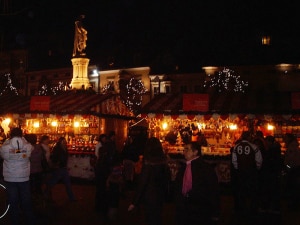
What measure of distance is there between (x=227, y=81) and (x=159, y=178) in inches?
1269

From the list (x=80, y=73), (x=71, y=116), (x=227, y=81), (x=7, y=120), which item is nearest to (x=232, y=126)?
(x=71, y=116)

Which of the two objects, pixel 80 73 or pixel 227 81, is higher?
pixel 227 81

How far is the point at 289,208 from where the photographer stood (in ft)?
32.1

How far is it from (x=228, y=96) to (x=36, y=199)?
9006mm

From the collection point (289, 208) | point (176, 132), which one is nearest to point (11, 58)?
point (176, 132)

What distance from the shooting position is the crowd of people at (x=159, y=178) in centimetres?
513

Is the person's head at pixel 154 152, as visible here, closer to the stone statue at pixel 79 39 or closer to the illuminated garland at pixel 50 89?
the stone statue at pixel 79 39

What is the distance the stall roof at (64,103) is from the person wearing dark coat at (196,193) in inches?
488

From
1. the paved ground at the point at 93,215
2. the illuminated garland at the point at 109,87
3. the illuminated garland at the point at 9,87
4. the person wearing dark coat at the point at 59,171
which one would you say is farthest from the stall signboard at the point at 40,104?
the illuminated garland at the point at 9,87

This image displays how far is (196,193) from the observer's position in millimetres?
5062

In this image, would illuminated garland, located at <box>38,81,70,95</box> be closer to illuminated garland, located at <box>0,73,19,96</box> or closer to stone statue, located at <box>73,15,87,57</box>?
illuminated garland, located at <box>0,73,19,96</box>

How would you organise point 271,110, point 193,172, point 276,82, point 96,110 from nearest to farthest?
point 193,172 → point 271,110 → point 96,110 → point 276,82

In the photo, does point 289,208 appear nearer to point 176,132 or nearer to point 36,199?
point 36,199

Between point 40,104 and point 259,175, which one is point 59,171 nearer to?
point 259,175
